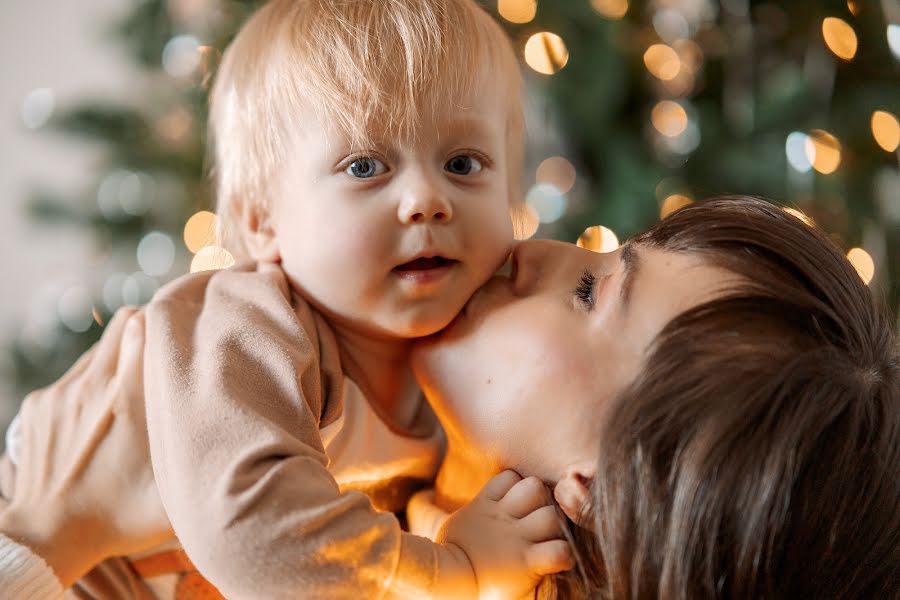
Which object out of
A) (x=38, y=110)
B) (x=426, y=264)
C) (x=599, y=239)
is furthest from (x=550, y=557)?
(x=38, y=110)

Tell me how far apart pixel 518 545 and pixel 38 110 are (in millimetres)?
1464

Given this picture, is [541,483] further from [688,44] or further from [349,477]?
[688,44]

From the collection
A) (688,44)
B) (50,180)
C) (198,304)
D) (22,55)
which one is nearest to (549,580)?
(198,304)

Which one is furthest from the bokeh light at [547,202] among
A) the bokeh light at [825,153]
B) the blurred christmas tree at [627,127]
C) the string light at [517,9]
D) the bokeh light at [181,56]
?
the bokeh light at [181,56]

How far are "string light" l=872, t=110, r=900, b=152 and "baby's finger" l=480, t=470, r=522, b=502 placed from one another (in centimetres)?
119

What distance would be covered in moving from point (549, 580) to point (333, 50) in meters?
0.52

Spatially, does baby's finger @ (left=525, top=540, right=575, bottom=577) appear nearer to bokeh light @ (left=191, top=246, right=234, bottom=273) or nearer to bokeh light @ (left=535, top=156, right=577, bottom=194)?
bokeh light @ (left=191, top=246, right=234, bottom=273)

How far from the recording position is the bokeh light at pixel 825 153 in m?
1.59

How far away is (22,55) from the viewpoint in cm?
278

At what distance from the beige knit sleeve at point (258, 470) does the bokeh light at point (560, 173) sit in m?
1.11

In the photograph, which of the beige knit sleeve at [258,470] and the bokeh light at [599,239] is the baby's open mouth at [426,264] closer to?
the beige knit sleeve at [258,470]

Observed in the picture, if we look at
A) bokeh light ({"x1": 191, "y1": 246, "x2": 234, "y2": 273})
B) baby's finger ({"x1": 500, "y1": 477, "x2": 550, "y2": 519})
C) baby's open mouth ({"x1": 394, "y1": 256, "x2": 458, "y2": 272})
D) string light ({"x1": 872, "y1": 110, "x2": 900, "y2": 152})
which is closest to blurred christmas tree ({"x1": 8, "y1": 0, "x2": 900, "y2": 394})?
string light ({"x1": 872, "y1": 110, "x2": 900, "y2": 152})

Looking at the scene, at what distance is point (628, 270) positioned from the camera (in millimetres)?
759

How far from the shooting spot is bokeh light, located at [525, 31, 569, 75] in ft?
5.25
